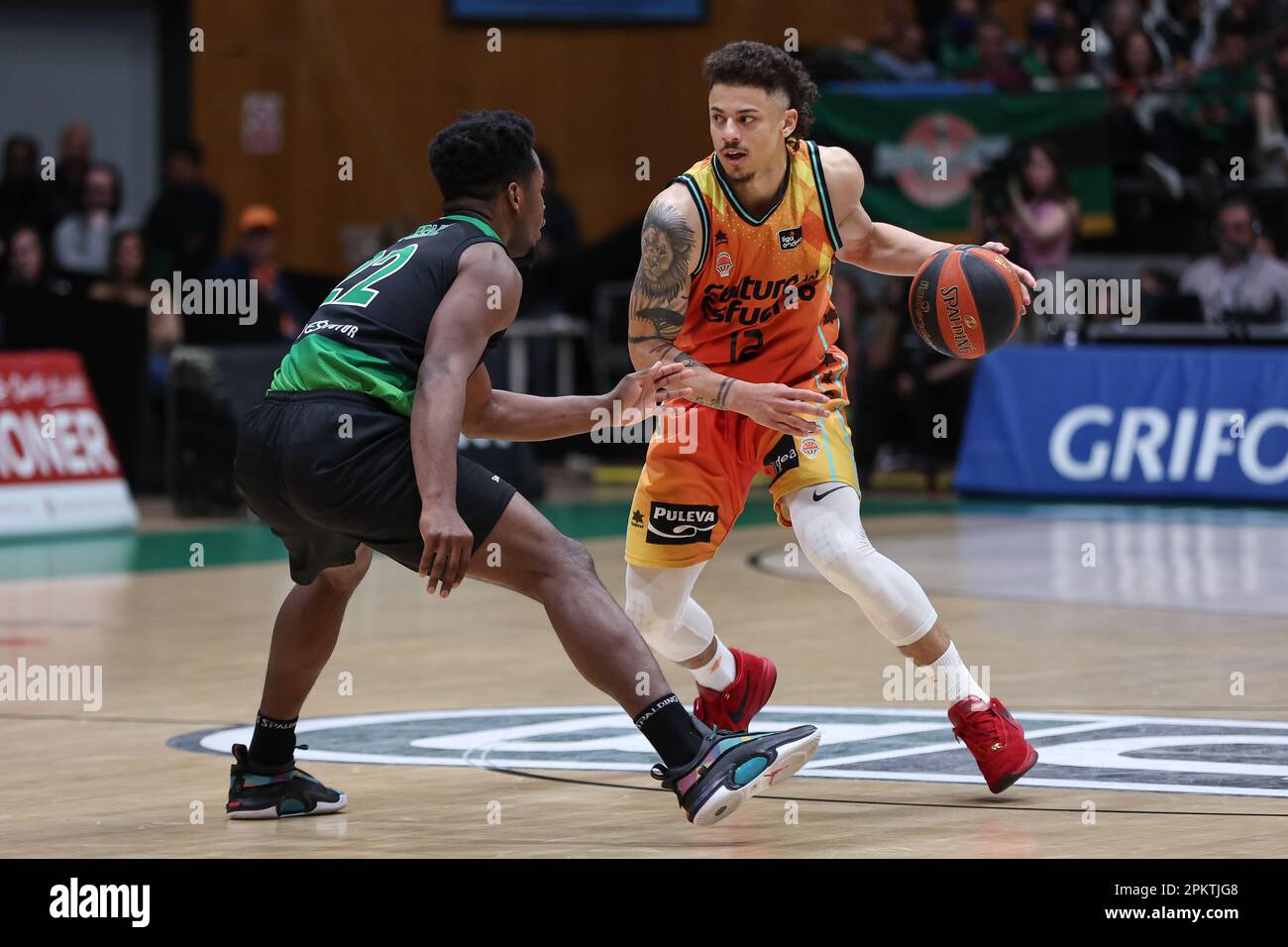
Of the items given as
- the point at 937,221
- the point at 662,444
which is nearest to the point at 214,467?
the point at 937,221

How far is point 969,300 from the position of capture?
677cm

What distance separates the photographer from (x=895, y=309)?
16547mm

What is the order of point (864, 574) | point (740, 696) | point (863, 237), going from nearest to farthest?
point (864, 574) < point (863, 237) < point (740, 696)

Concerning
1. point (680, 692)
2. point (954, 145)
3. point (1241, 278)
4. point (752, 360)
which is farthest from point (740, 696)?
point (954, 145)

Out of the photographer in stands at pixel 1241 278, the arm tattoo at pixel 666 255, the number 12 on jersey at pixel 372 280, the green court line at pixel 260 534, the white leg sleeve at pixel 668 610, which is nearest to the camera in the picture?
the number 12 on jersey at pixel 372 280

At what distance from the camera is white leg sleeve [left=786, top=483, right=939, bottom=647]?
21.1 feet

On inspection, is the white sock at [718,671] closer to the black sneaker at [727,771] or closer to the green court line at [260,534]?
the black sneaker at [727,771]

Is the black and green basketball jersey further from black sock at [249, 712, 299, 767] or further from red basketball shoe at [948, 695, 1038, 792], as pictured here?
red basketball shoe at [948, 695, 1038, 792]

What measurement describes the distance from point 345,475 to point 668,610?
1545 millimetres

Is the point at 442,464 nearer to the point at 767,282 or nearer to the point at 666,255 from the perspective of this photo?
the point at 666,255

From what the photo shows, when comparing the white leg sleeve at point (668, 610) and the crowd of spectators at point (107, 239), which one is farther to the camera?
the crowd of spectators at point (107, 239)

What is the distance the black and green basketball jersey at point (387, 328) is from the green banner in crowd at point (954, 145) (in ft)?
38.1

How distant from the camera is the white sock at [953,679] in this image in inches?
251

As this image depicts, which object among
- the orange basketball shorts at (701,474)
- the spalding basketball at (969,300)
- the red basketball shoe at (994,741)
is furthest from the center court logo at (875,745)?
the spalding basketball at (969,300)
